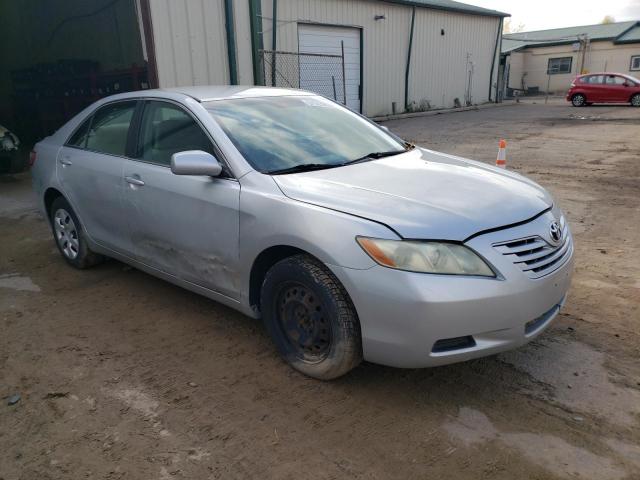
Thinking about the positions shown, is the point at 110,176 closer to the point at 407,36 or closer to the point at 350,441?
the point at 350,441

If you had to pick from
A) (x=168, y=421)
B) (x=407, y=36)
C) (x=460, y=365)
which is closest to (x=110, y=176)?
(x=168, y=421)

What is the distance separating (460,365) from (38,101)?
15337 mm

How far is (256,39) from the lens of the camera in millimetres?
12617

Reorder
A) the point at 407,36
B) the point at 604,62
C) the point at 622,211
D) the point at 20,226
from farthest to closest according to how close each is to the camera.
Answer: the point at 604,62
the point at 407,36
the point at 20,226
the point at 622,211

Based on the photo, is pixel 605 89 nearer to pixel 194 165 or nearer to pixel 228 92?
pixel 228 92

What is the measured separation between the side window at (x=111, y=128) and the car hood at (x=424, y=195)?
1.76 metres

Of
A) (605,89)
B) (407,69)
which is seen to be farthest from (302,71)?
(605,89)

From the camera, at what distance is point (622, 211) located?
638 centimetres

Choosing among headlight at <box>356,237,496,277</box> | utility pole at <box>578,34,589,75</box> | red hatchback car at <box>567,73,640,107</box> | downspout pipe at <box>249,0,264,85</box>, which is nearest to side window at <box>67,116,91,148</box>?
headlight at <box>356,237,496,277</box>

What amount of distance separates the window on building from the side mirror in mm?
43271

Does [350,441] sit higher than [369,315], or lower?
lower

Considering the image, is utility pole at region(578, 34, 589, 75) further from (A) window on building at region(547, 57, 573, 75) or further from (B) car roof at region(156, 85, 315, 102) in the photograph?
(B) car roof at region(156, 85, 315, 102)

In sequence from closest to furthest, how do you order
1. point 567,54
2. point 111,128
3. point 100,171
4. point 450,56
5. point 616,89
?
point 100,171 → point 111,128 → point 450,56 → point 616,89 → point 567,54

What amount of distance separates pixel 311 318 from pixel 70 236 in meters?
3.07
